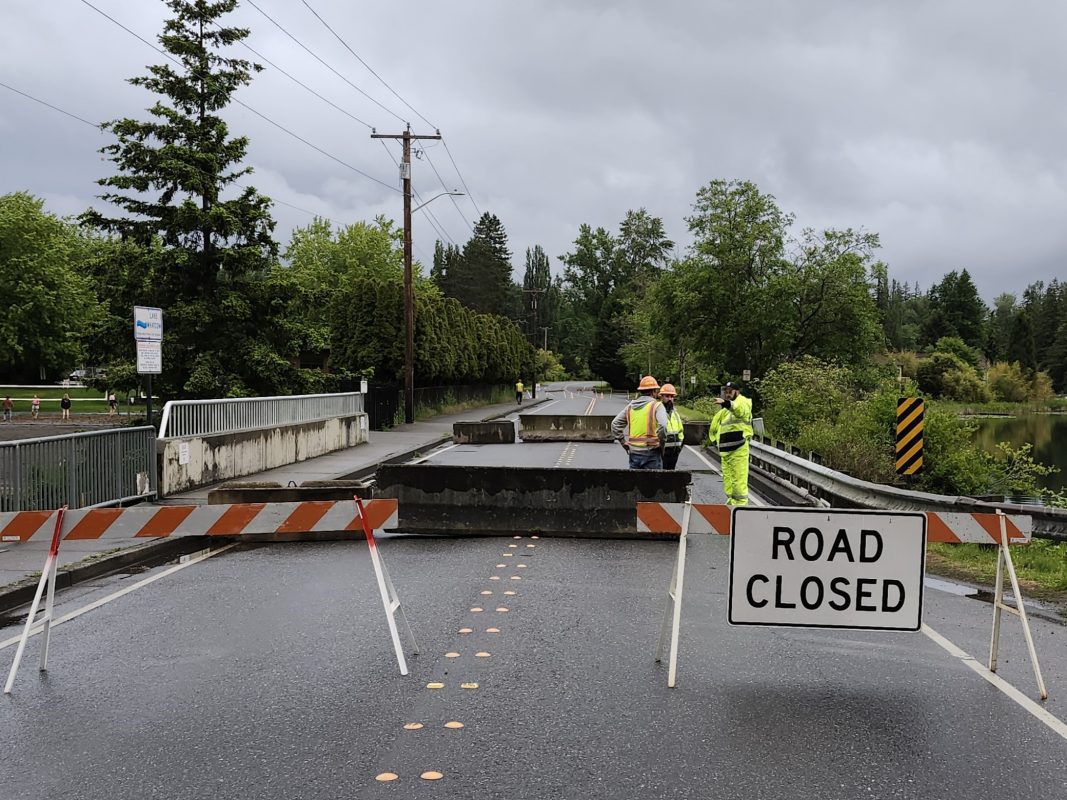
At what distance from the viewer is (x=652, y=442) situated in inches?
500

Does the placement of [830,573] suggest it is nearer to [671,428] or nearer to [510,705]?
[510,705]

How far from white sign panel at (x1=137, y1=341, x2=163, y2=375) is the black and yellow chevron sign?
1234 cm

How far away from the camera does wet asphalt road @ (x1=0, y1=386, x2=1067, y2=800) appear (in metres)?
4.45

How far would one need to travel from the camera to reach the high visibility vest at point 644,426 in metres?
12.7

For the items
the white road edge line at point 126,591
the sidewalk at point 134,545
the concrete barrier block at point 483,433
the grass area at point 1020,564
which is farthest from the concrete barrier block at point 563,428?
the white road edge line at point 126,591

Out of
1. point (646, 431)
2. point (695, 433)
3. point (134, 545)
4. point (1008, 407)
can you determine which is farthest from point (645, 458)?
point (1008, 407)

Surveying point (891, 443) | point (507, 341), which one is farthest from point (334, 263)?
point (891, 443)

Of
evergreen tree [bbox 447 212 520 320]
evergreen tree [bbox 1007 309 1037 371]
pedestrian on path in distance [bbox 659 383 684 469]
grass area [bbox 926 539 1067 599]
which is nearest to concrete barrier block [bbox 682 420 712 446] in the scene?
pedestrian on path in distance [bbox 659 383 684 469]

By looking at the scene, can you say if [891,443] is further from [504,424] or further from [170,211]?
[170,211]

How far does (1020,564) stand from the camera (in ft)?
35.9

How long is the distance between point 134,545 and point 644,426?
6203mm

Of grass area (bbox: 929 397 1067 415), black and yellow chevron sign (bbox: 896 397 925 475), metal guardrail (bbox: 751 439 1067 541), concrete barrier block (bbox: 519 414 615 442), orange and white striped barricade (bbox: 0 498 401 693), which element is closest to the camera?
orange and white striped barricade (bbox: 0 498 401 693)

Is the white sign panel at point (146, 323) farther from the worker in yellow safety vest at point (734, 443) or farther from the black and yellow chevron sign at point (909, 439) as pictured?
the black and yellow chevron sign at point (909, 439)

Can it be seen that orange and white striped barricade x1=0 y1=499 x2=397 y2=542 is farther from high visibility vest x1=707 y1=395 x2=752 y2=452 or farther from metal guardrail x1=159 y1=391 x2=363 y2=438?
metal guardrail x1=159 y1=391 x2=363 y2=438
